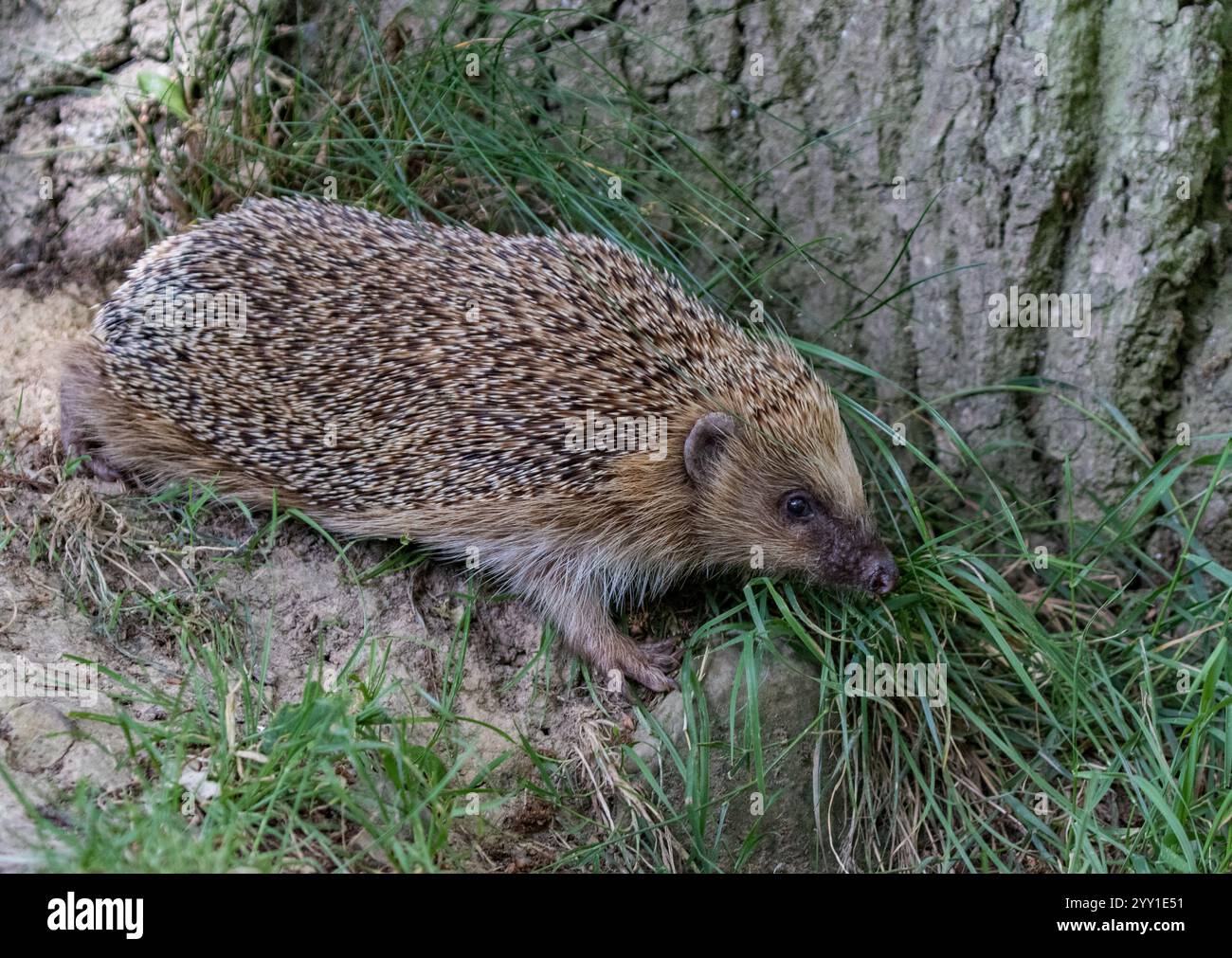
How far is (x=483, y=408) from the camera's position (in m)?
5.25

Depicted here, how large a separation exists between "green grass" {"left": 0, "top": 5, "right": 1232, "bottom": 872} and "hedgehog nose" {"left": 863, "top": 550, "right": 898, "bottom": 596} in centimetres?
14

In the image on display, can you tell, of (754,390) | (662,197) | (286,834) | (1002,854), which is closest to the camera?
(286,834)

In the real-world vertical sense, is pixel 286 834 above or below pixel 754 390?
below

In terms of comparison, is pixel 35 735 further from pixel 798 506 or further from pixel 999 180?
pixel 999 180

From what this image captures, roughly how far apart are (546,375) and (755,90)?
83.0 inches

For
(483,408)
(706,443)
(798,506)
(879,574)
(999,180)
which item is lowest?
(879,574)

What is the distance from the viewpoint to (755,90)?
6191 millimetres

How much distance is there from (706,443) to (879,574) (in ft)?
3.26

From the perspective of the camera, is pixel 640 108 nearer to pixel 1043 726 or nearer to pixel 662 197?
pixel 662 197

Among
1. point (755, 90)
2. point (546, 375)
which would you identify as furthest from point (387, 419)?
point (755, 90)

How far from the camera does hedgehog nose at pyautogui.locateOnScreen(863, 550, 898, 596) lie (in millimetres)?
5258

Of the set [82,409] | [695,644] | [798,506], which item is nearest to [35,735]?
[82,409]

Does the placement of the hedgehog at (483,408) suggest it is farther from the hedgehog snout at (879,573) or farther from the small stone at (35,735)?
the small stone at (35,735)

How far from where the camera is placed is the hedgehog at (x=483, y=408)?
5.29 meters
